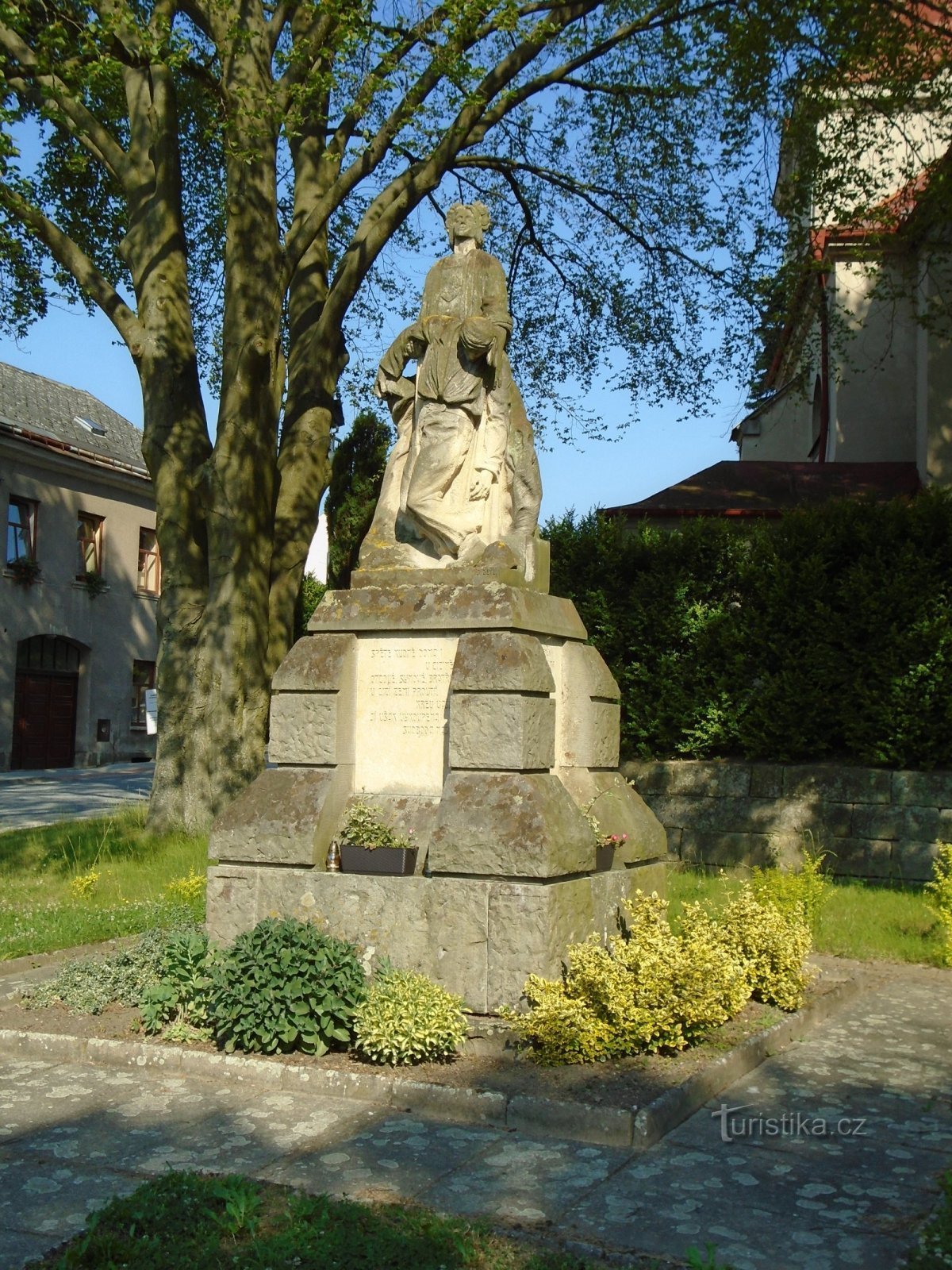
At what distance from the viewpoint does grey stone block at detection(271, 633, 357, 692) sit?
22.6ft

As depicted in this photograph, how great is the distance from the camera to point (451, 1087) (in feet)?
16.6

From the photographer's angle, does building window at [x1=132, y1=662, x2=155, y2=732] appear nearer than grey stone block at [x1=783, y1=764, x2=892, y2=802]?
No

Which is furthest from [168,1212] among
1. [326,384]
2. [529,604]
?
[326,384]

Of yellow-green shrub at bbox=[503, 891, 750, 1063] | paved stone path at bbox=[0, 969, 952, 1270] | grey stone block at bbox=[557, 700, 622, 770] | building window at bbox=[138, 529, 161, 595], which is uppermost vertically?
building window at bbox=[138, 529, 161, 595]

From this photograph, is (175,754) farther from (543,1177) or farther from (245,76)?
(543,1177)

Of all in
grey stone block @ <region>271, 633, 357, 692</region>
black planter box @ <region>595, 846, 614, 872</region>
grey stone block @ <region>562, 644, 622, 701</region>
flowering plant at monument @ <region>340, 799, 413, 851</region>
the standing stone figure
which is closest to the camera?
flowering plant at monument @ <region>340, 799, 413, 851</region>

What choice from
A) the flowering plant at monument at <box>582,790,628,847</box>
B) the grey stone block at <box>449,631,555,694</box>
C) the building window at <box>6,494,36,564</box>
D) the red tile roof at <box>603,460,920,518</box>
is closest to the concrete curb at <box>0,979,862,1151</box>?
the flowering plant at monument at <box>582,790,628,847</box>

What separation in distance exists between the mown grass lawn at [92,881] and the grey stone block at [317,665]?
2068mm

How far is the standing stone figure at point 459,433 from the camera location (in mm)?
7176

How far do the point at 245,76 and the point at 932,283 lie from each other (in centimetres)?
913

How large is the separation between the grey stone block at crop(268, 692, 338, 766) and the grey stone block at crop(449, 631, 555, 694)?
0.74m

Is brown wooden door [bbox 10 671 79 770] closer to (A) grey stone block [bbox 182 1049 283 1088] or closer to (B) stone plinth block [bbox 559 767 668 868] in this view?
(B) stone plinth block [bbox 559 767 668 868]

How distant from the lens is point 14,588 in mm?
28062

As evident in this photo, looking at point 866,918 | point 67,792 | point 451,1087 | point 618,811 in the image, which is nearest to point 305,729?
point 618,811
